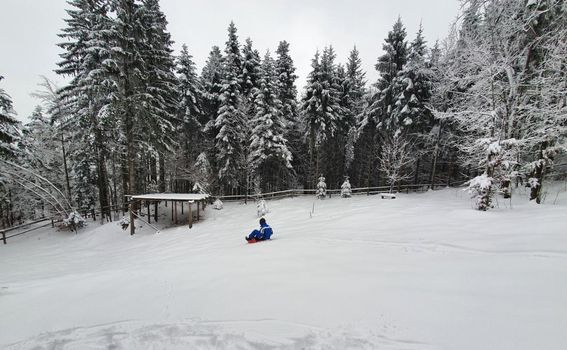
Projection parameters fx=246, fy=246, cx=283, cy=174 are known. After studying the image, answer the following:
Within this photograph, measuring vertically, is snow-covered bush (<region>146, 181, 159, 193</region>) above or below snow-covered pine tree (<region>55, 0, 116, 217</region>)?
below

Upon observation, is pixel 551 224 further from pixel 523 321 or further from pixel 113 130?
pixel 113 130

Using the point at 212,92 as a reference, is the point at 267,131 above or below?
below

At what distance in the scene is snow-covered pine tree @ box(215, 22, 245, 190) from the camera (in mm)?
21906

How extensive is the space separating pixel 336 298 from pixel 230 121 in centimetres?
2028

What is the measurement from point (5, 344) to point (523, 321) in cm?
722

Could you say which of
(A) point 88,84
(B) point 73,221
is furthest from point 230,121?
(B) point 73,221

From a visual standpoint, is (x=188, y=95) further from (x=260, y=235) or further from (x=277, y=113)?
(x=260, y=235)

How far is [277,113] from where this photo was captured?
2250cm

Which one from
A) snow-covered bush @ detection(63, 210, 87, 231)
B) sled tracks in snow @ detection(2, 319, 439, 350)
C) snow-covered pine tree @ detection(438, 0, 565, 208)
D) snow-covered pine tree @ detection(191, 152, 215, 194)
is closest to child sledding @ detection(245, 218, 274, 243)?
sled tracks in snow @ detection(2, 319, 439, 350)

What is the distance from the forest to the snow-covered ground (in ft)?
16.8

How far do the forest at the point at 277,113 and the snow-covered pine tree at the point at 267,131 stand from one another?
0.43 ft

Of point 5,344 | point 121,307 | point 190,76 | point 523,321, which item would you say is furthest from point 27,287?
point 190,76

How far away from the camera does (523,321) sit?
122 inches

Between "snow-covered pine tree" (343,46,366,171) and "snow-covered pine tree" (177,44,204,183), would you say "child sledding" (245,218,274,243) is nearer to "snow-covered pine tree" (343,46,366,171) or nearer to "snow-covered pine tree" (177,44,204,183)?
"snow-covered pine tree" (177,44,204,183)
